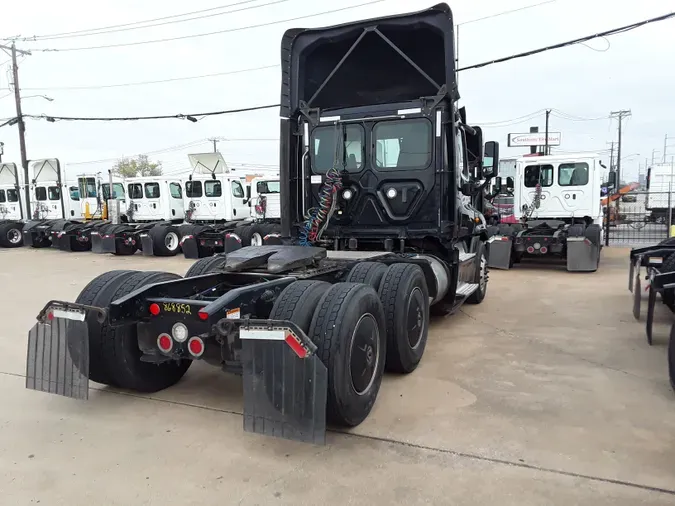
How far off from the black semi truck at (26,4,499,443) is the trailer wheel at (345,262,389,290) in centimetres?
1

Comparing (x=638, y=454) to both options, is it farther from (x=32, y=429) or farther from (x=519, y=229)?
(x=519, y=229)

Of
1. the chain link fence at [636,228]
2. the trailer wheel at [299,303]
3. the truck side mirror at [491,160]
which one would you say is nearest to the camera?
the trailer wheel at [299,303]

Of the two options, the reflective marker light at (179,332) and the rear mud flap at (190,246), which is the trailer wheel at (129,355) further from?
the rear mud flap at (190,246)

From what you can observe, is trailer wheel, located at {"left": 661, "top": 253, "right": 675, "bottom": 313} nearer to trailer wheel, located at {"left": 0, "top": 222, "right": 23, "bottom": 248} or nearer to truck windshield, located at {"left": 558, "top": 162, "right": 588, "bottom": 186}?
truck windshield, located at {"left": 558, "top": 162, "right": 588, "bottom": 186}

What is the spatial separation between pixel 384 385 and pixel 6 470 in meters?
2.80

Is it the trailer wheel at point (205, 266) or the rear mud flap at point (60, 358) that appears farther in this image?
the trailer wheel at point (205, 266)

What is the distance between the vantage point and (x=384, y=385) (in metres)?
4.53

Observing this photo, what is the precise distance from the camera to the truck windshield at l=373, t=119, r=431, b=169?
6.10 m

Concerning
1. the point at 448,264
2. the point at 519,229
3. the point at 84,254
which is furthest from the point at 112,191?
the point at 448,264

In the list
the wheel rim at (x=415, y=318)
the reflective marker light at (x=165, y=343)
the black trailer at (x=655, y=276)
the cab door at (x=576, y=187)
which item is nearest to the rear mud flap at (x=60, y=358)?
the reflective marker light at (x=165, y=343)

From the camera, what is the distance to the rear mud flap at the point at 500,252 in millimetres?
12031

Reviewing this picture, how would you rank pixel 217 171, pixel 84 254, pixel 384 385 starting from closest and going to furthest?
1. pixel 384 385
2. pixel 84 254
3. pixel 217 171

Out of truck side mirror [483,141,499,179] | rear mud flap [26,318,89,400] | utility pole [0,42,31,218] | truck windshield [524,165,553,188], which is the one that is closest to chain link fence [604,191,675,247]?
truck windshield [524,165,553,188]

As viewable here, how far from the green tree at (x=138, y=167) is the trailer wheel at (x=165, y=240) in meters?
50.8
